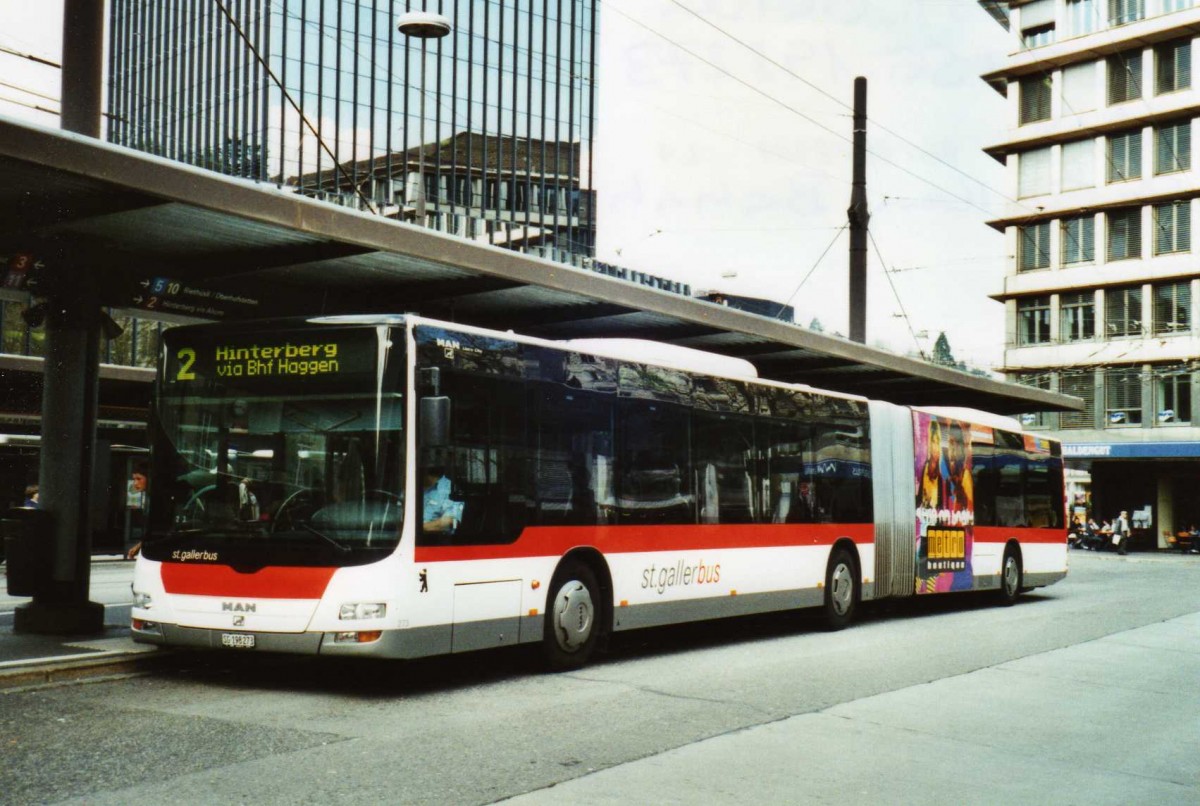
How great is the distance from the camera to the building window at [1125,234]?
55688mm

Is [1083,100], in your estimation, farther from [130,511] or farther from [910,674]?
[910,674]

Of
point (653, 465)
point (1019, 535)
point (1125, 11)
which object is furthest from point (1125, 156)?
point (653, 465)

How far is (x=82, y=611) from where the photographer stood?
38.7ft

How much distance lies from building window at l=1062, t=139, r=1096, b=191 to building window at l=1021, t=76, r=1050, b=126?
211cm

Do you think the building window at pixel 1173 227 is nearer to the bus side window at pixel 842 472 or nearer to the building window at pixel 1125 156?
the building window at pixel 1125 156

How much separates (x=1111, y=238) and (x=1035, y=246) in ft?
11.9

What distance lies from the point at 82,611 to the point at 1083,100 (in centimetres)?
5486

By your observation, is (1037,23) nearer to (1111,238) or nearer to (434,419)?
(1111,238)

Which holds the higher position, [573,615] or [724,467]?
[724,467]

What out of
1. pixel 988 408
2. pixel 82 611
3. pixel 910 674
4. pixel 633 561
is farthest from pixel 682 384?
pixel 988 408

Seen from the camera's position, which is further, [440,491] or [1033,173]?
[1033,173]

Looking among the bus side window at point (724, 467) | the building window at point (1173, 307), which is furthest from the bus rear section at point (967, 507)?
the building window at point (1173, 307)

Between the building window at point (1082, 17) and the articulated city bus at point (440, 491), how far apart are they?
4996 cm

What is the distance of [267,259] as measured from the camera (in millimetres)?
12602
